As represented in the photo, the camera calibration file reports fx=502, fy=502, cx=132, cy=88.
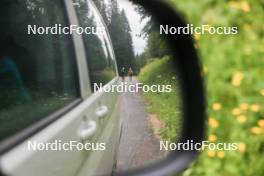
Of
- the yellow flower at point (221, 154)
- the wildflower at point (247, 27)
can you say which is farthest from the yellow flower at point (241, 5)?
the yellow flower at point (221, 154)

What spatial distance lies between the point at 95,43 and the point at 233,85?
1990 mm

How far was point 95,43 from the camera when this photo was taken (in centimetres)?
224

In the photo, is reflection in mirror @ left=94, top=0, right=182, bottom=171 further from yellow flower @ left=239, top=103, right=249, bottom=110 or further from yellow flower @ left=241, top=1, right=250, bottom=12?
yellow flower @ left=241, top=1, right=250, bottom=12

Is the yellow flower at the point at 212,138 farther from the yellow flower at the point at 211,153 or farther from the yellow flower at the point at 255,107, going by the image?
the yellow flower at the point at 255,107

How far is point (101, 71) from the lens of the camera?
233cm

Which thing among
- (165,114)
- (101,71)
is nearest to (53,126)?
(101,71)

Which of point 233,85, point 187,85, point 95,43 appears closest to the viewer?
point 187,85

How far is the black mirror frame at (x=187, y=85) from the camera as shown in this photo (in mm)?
1661

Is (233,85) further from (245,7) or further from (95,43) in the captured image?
(95,43)

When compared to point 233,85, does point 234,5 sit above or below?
above

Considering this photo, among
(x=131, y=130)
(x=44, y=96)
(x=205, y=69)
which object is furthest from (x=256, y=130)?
(x=44, y=96)

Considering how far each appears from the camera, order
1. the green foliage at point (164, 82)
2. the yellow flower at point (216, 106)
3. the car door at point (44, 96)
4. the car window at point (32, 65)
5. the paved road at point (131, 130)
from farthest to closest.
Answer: the yellow flower at point (216, 106) < the paved road at point (131, 130) < the green foliage at point (164, 82) < the car window at point (32, 65) < the car door at point (44, 96)

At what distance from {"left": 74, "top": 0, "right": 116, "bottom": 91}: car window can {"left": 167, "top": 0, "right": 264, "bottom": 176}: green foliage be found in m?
1.53

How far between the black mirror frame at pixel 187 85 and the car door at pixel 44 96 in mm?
316
